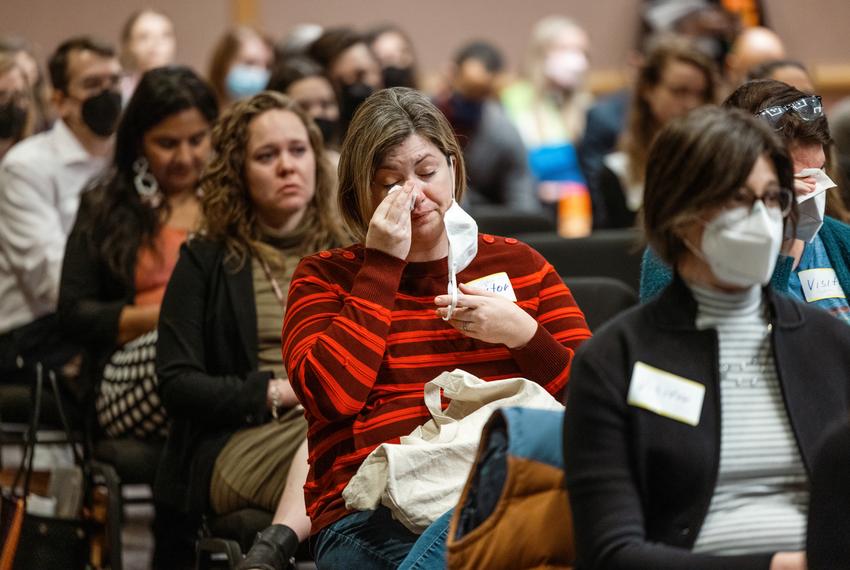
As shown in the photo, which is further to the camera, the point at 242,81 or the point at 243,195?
the point at 242,81

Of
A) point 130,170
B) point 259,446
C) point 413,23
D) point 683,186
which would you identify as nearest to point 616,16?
point 413,23

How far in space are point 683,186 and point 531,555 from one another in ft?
1.80

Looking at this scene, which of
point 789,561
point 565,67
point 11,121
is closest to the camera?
point 789,561

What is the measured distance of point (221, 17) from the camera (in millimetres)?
8312

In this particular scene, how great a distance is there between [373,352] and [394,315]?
0.39 feet

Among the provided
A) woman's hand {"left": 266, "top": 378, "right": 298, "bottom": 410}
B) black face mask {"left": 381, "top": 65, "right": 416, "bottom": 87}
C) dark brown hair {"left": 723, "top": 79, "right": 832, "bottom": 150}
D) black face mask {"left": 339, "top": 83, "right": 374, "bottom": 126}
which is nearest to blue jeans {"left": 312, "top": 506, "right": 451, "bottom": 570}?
woman's hand {"left": 266, "top": 378, "right": 298, "bottom": 410}

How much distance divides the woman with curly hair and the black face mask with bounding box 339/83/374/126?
1913 millimetres

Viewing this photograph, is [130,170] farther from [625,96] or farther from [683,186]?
[625,96]

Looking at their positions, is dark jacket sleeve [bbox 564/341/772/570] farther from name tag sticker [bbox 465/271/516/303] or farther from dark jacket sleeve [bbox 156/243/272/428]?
dark jacket sleeve [bbox 156/243/272/428]

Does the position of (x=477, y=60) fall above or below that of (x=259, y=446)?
above

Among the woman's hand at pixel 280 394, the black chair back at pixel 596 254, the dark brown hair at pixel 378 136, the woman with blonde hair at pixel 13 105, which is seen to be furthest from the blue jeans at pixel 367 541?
the woman with blonde hair at pixel 13 105

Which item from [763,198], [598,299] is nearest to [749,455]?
[763,198]

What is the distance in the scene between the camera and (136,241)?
3.46m

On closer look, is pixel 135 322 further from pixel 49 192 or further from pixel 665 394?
pixel 665 394
